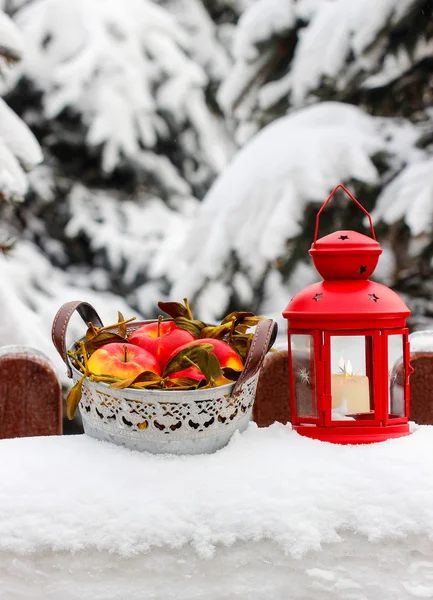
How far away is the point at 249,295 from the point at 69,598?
1477mm

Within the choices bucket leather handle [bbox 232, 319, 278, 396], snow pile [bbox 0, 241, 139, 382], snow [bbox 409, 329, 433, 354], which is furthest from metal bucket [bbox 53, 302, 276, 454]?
snow pile [bbox 0, 241, 139, 382]

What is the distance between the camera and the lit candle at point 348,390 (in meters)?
0.99

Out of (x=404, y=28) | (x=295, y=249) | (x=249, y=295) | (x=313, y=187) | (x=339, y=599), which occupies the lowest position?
(x=339, y=599)

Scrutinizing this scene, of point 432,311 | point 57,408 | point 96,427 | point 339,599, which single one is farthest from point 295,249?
point 339,599

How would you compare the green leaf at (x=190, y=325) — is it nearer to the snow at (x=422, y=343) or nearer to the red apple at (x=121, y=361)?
the red apple at (x=121, y=361)

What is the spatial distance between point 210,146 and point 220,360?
2.95 meters

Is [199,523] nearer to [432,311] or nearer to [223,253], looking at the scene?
[223,253]

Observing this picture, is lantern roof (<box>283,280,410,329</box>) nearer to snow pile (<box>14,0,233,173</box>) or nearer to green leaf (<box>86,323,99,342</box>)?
green leaf (<box>86,323,99,342</box>)

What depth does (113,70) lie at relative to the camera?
10.6 feet

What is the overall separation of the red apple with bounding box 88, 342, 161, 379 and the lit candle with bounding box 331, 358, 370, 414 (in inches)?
11.7

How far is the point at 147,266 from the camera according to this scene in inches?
133

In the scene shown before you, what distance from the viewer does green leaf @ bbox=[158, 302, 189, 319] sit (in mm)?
1028

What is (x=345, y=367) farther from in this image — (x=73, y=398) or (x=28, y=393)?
(x=28, y=393)

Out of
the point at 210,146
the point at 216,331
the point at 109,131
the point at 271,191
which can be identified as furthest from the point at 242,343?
the point at 210,146
